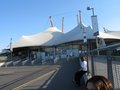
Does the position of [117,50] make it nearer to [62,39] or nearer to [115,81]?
[115,81]

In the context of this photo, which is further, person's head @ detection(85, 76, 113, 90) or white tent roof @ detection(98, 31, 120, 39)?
white tent roof @ detection(98, 31, 120, 39)

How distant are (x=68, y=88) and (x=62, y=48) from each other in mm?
76842

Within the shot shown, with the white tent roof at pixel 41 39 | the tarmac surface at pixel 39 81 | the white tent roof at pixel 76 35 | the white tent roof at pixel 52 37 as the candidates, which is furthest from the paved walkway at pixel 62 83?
the white tent roof at pixel 41 39

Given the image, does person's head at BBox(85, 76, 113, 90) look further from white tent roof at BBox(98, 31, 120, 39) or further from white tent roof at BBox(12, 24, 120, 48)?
white tent roof at BBox(12, 24, 120, 48)

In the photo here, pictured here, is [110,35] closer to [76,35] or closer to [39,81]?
[76,35]

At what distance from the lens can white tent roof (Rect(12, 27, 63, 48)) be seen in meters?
93.1

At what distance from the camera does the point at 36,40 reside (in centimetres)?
9700

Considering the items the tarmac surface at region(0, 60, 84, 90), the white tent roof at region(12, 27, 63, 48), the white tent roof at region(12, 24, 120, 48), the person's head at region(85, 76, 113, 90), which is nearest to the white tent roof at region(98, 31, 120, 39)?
the white tent roof at region(12, 24, 120, 48)

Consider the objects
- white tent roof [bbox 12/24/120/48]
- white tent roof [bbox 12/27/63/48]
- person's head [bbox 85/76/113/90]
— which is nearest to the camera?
person's head [bbox 85/76/113/90]

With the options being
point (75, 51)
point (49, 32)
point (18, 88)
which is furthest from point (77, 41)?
point (18, 88)

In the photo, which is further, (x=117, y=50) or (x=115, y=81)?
(x=115, y=81)

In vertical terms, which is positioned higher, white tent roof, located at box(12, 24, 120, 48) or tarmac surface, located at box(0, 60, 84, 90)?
white tent roof, located at box(12, 24, 120, 48)

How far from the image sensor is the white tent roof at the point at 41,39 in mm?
93062

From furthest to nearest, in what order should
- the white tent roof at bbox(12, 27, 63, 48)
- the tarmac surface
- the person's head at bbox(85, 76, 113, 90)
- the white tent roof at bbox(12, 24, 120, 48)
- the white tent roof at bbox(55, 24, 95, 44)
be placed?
the white tent roof at bbox(12, 27, 63, 48) → the white tent roof at bbox(12, 24, 120, 48) → the white tent roof at bbox(55, 24, 95, 44) → the tarmac surface → the person's head at bbox(85, 76, 113, 90)
